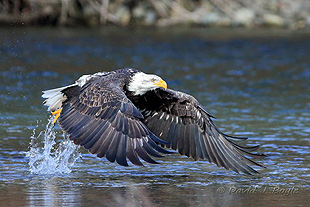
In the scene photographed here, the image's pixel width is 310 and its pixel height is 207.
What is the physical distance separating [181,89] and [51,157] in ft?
19.4

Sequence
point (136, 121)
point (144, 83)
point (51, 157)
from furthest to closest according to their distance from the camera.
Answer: point (51, 157) → point (144, 83) → point (136, 121)

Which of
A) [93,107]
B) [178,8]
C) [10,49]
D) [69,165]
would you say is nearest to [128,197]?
[93,107]

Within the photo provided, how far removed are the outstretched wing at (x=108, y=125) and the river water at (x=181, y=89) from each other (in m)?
0.40

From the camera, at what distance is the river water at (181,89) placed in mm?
6469

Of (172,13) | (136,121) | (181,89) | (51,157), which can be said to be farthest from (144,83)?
(172,13)

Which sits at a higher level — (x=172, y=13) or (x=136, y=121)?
(x=172, y=13)

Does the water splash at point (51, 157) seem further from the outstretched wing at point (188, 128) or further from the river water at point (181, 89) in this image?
the outstretched wing at point (188, 128)

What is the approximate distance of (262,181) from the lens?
22.9 ft

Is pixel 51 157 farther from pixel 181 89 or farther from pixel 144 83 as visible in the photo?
pixel 181 89

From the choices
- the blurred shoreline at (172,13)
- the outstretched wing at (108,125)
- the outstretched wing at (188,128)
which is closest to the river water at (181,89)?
the outstretched wing at (188,128)

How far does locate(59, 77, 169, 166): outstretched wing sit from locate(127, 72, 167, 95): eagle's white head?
0.30 meters

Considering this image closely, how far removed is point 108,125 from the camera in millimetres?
6605

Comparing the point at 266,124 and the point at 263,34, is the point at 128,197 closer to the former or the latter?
the point at 266,124

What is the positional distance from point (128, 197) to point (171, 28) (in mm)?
20563
